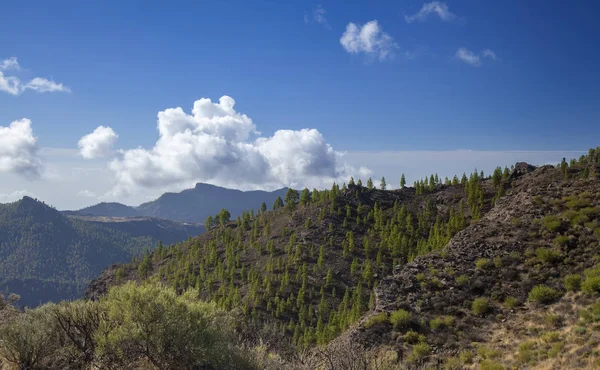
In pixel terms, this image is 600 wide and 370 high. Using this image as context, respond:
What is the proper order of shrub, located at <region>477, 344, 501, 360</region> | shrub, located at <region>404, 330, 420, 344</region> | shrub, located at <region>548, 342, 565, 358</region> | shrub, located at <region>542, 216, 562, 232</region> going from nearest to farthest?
1. shrub, located at <region>548, 342, 565, 358</region>
2. shrub, located at <region>477, 344, 501, 360</region>
3. shrub, located at <region>404, 330, 420, 344</region>
4. shrub, located at <region>542, 216, 562, 232</region>

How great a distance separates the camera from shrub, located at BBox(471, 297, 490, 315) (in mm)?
33156

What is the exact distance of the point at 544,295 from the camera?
31.4 meters

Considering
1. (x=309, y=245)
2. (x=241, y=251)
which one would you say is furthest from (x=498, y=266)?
(x=241, y=251)

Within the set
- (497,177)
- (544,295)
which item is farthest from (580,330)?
(497,177)

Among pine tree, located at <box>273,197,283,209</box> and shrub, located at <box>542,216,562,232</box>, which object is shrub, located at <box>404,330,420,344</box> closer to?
shrub, located at <box>542,216,562,232</box>

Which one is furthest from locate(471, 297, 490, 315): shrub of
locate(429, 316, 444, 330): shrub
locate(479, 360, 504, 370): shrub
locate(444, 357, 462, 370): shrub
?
locate(479, 360, 504, 370): shrub

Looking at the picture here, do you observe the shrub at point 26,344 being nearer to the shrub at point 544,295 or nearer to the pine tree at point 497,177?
the shrub at point 544,295

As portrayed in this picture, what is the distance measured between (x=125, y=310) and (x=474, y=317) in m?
29.2

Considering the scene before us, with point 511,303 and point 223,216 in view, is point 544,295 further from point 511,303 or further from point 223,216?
point 223,216

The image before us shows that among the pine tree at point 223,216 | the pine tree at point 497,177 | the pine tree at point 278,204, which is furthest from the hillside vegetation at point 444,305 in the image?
the pine tree at point 278,204

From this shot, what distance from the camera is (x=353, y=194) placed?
518ft

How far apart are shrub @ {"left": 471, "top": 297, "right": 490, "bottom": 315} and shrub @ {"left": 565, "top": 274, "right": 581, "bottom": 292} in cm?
655

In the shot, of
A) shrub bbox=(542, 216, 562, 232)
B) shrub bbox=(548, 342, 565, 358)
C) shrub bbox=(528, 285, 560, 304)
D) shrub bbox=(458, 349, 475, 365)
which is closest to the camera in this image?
shrub bbox=(548, 342, 565, 358)

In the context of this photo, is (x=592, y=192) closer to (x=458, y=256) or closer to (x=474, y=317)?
(x=458, y=256)
